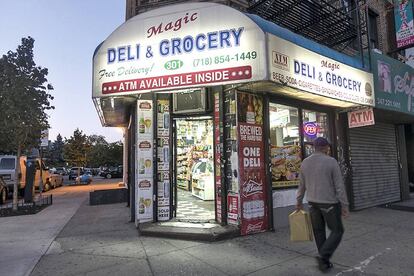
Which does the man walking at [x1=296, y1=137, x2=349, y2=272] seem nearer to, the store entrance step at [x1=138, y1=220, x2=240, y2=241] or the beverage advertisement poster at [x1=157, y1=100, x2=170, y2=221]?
the store entrance step at [x1=138, y1=220, x2=240, y2=241]

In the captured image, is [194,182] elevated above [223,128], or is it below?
below

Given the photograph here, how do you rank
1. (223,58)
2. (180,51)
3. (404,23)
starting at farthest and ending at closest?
(404,23) < (180,51) < (223,58)

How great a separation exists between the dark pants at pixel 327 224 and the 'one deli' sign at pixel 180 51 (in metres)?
2.63

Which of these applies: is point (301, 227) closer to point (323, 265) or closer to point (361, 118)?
point (323, 265)

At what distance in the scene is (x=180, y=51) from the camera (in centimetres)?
711

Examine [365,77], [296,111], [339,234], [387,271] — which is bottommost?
[387,271]

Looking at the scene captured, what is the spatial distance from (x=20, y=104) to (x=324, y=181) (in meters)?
10.3

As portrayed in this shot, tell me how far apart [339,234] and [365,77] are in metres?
6.03

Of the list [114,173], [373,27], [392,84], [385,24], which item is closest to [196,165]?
[392,84]

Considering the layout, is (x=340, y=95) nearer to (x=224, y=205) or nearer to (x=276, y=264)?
(x=224, y=205)

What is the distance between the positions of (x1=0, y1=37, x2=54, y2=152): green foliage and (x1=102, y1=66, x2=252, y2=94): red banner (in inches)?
220

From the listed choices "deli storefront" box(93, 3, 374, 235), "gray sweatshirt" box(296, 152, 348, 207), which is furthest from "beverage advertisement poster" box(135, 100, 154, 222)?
"gray sweatshirt" box(296, 152, 348, 207)

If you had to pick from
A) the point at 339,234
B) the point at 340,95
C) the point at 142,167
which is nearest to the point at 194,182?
the point at 142,167

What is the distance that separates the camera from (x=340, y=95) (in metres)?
8.39
